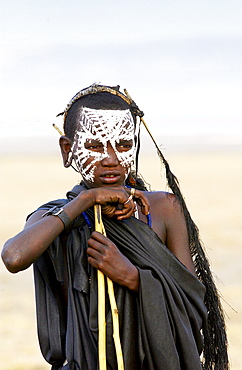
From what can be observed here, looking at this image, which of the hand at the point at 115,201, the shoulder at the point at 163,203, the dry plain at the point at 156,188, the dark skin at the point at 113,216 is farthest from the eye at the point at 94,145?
the dry plain at the point at 156,188

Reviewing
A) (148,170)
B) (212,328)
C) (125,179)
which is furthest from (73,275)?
(148,170)

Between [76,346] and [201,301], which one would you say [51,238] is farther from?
[201,301]

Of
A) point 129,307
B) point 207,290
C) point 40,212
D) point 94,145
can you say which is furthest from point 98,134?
point 207,290

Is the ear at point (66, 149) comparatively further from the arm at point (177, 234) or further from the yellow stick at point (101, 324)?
the yellow stick at point (101, 324)

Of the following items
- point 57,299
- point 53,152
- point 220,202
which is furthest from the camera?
point 53,152

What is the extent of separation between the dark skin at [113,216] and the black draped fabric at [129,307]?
0.09 m

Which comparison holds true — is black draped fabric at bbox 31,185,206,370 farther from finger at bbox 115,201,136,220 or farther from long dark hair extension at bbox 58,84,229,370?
long dark hair extension at bbox 58,84,229,370

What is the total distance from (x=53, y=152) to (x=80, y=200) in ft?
78.8

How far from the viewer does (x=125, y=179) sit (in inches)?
179

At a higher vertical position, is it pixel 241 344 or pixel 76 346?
pixel 76 346

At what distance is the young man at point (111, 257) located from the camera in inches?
166

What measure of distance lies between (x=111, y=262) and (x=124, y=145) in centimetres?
66

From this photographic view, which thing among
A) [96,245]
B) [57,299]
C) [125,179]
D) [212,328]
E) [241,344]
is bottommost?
[241,344]

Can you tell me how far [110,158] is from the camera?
4.45 m
